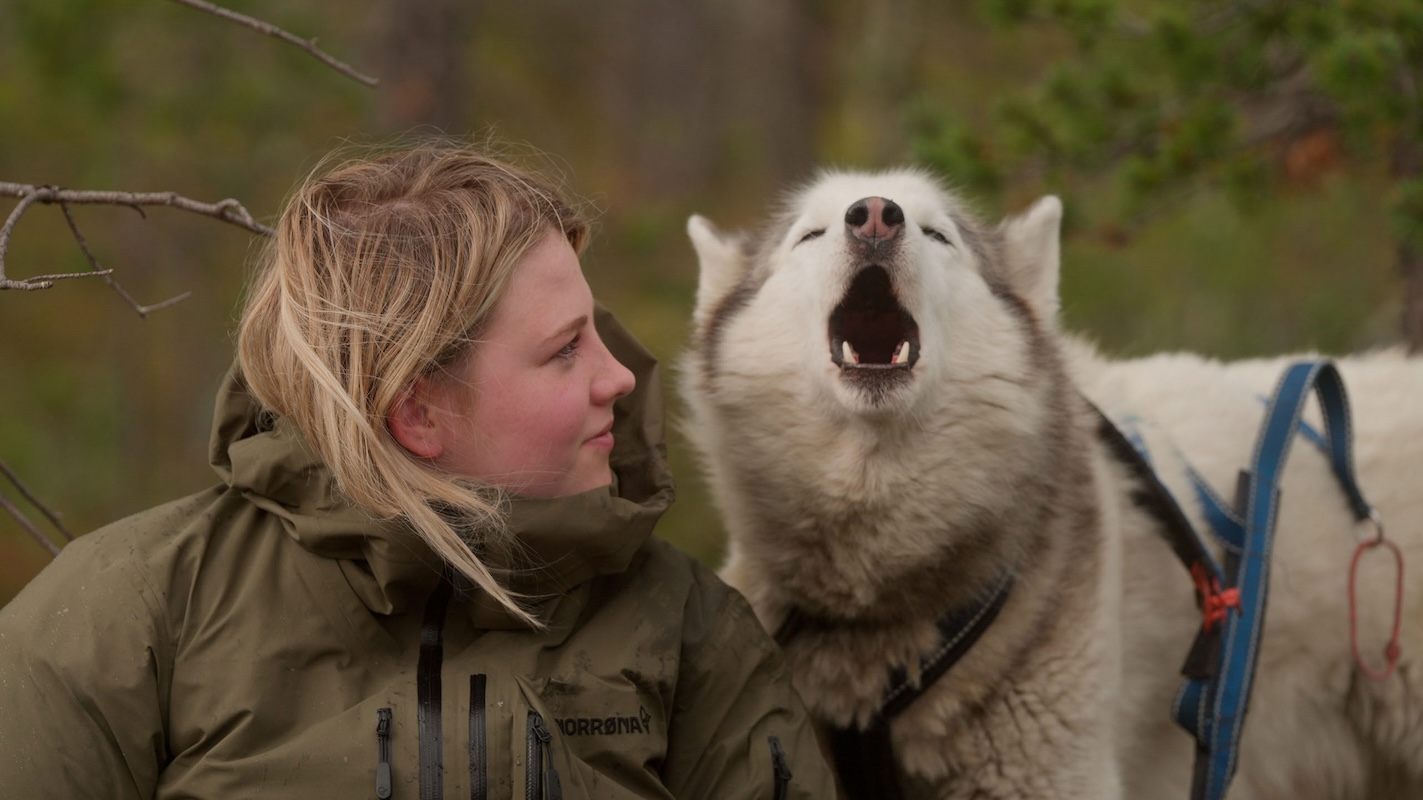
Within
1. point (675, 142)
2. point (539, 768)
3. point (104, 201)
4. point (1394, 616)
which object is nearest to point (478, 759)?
point (539, 768)

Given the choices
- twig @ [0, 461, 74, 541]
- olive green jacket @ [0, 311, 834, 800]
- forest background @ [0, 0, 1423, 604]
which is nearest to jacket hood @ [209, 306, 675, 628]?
olive green jacket @ [0, 311, 834, 800]

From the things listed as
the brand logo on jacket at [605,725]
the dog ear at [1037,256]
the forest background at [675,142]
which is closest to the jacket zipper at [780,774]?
the brand logo on jacket at [605,725]

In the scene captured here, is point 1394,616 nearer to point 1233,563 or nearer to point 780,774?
point 1233,563

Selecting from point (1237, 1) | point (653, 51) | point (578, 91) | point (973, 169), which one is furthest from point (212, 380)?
point (1237, 1)

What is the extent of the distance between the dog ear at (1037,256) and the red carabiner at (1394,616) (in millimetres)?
1098

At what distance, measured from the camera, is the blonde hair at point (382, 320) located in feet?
7.44

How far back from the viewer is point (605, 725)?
234 cm

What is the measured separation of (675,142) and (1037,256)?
11884 millimetres

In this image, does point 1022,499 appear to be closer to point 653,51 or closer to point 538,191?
point 538,191

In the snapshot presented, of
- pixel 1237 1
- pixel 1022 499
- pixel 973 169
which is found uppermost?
pixel 1237 1

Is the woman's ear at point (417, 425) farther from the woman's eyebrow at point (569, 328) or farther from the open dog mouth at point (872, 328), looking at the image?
the open dog mouth at point (872, 328)

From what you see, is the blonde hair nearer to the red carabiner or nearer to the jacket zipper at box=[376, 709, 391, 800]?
the jacket zipper at box=[376, 709, 391, 800]

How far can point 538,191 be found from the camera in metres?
2.60

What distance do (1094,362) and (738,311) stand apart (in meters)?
1.18
